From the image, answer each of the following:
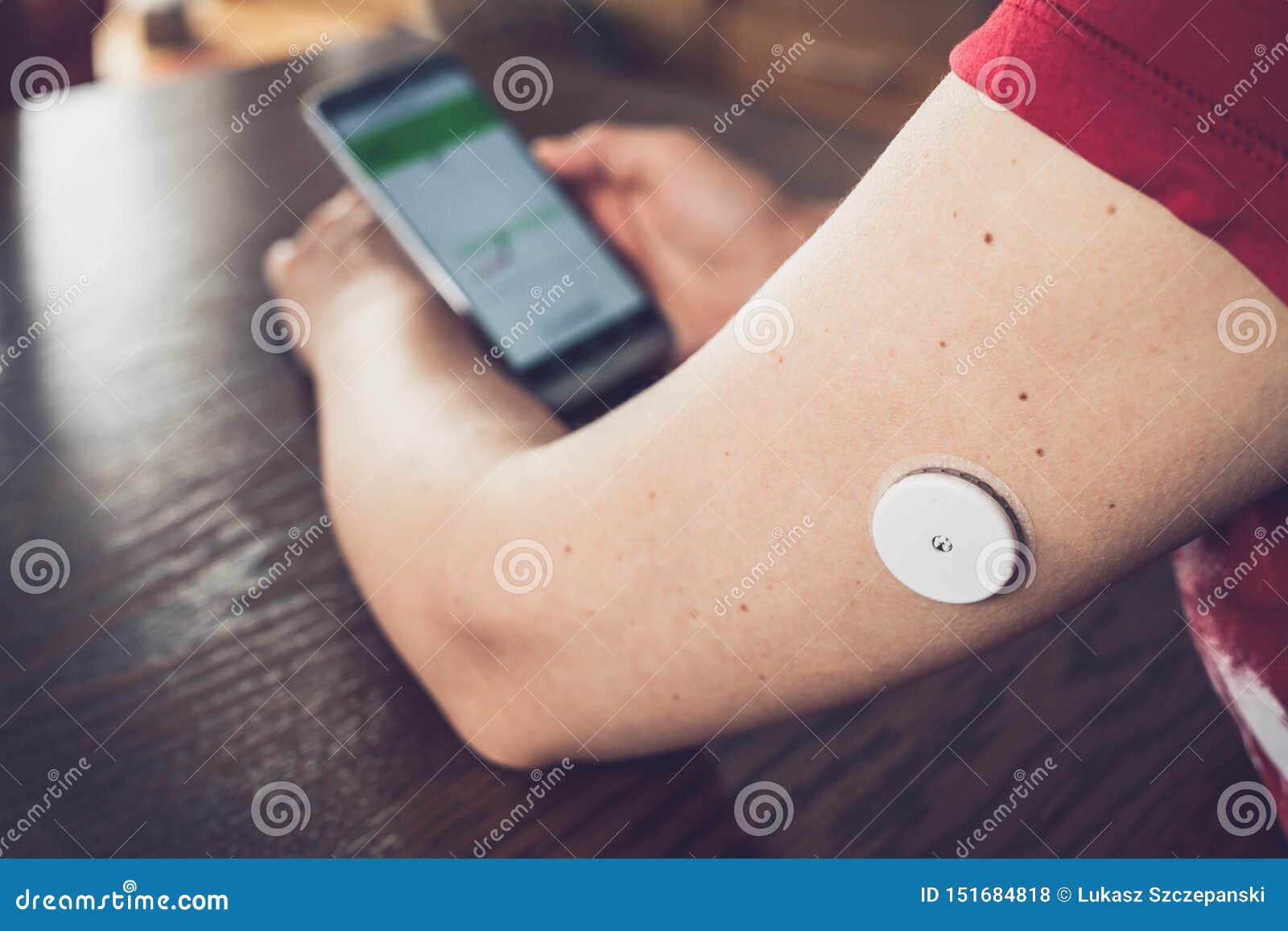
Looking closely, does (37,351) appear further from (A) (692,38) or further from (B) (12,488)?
(A) (692,38)

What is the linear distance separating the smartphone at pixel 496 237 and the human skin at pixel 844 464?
21 centimetres

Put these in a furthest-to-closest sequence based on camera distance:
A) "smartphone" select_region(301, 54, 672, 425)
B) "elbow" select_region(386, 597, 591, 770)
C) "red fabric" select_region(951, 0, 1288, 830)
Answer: "smartphone" select_region(301, 54, 672, 425) → "elbow" select_region(386, 597, 591, 770) → "red fabric" select_region(951, 0, 1288, 830)

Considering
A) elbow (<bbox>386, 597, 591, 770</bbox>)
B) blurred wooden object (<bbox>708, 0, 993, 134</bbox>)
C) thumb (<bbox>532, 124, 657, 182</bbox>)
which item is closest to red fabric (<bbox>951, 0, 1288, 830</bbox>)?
elbow (<bbox>386, 597, 591, 770</bbox>)

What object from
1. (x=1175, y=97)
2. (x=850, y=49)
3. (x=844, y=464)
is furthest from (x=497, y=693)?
(x=850, y=49)

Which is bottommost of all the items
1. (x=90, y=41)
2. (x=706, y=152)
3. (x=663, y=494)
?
(x=90, y=41)

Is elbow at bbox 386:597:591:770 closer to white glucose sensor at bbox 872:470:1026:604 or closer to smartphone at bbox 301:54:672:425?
white glucose sensor at bbox 872:470:1026:604

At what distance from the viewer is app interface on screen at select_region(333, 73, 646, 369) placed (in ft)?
2.61

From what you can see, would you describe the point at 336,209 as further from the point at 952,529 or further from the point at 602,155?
the point at 952,529

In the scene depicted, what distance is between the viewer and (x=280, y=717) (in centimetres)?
54

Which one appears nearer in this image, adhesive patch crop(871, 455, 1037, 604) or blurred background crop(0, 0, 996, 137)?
adhesive patch crop(871, 455, 1037, 604)

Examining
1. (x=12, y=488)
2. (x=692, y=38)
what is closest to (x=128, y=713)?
(x=12, y=488)

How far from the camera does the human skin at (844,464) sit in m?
0.33

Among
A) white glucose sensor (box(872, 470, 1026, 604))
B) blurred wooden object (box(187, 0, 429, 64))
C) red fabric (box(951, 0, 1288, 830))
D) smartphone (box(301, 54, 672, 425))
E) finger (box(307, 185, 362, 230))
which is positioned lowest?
blurred wooden object (box(187, 0, 429, 64))

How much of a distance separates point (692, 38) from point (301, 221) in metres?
2.45
